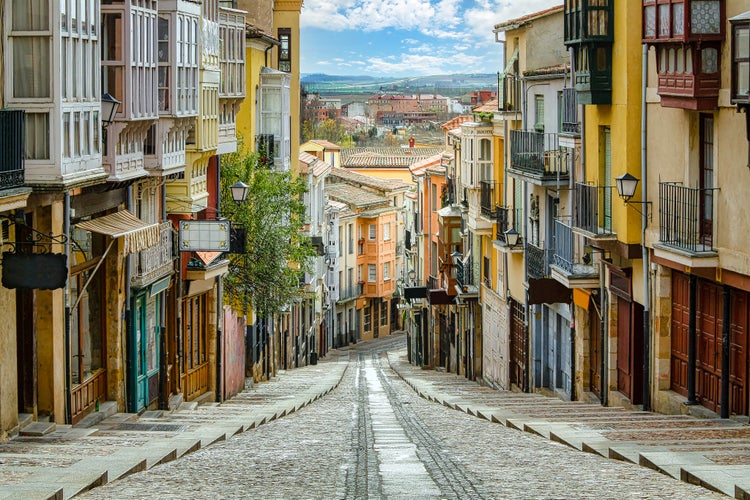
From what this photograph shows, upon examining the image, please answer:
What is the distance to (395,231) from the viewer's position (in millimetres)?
92500

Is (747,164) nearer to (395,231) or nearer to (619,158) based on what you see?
(619,158)

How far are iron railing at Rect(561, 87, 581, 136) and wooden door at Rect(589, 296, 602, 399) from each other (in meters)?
3.94

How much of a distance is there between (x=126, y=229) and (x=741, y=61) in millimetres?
10515

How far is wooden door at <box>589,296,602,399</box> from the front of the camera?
28.9m

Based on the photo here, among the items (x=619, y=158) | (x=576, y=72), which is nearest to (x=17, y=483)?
(x=619, y=158)

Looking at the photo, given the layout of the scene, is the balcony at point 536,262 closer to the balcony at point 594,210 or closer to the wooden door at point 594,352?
the wooden door at point 594,352

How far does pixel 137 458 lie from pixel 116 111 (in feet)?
24.3

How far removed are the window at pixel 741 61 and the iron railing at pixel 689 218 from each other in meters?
3.07

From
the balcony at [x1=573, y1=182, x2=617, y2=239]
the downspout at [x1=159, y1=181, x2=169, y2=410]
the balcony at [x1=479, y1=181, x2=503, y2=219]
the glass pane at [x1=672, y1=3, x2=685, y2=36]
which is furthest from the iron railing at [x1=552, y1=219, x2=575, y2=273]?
the balcony at [x1=479, y1=181, x2=503, y2=219]

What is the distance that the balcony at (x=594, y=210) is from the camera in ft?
84.8

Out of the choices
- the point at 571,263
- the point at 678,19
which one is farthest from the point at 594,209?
the point at 678,19

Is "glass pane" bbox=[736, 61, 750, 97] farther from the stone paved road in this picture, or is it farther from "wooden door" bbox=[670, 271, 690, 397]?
"wooden door" bbox=[670, 271, 690, 397]

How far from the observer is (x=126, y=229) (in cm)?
2192

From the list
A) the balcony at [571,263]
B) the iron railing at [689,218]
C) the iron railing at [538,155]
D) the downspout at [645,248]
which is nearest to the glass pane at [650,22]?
the downspout at [645,248]
